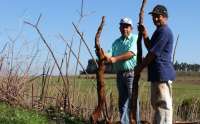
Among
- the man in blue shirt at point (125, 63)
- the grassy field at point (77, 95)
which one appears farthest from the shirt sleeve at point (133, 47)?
the grassy field at point (77, 95)

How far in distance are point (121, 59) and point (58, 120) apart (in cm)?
325

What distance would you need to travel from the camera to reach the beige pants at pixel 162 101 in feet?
27.8

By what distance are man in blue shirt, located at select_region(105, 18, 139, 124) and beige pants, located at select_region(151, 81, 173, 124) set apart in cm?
130

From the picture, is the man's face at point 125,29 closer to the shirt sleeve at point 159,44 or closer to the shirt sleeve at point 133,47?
the shirt sleeve at point 133,47

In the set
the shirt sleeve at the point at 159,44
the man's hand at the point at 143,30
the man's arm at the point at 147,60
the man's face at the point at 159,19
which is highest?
the man's face at the point at 159,19

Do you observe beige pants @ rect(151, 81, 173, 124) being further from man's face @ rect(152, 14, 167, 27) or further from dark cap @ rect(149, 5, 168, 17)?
dark cap @ rect(149, 5, 168, 17)

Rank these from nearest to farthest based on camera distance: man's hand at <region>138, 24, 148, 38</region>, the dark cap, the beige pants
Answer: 1. man's hand at <region>138, 24, 148, 38</region>
2. the dark cap
3. the beige pants

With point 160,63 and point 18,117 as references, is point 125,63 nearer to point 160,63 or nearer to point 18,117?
point 160,63

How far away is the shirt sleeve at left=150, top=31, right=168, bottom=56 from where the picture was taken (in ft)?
26.8

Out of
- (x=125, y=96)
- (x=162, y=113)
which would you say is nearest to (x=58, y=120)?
(x=125, y=96)

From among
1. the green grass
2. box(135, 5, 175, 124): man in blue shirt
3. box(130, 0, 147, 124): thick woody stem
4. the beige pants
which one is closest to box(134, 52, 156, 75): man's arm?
box(135, 5, 175, 124): man in blue shirt

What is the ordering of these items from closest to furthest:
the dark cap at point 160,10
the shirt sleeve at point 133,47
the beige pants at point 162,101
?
the dark cap at point 160,10
the beige pants at point 162,101
the shirt sleeve at point 133,47

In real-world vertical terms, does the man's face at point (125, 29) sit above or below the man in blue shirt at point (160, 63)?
above

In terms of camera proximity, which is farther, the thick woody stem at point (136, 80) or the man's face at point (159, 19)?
the man's face at point (159, 19)
